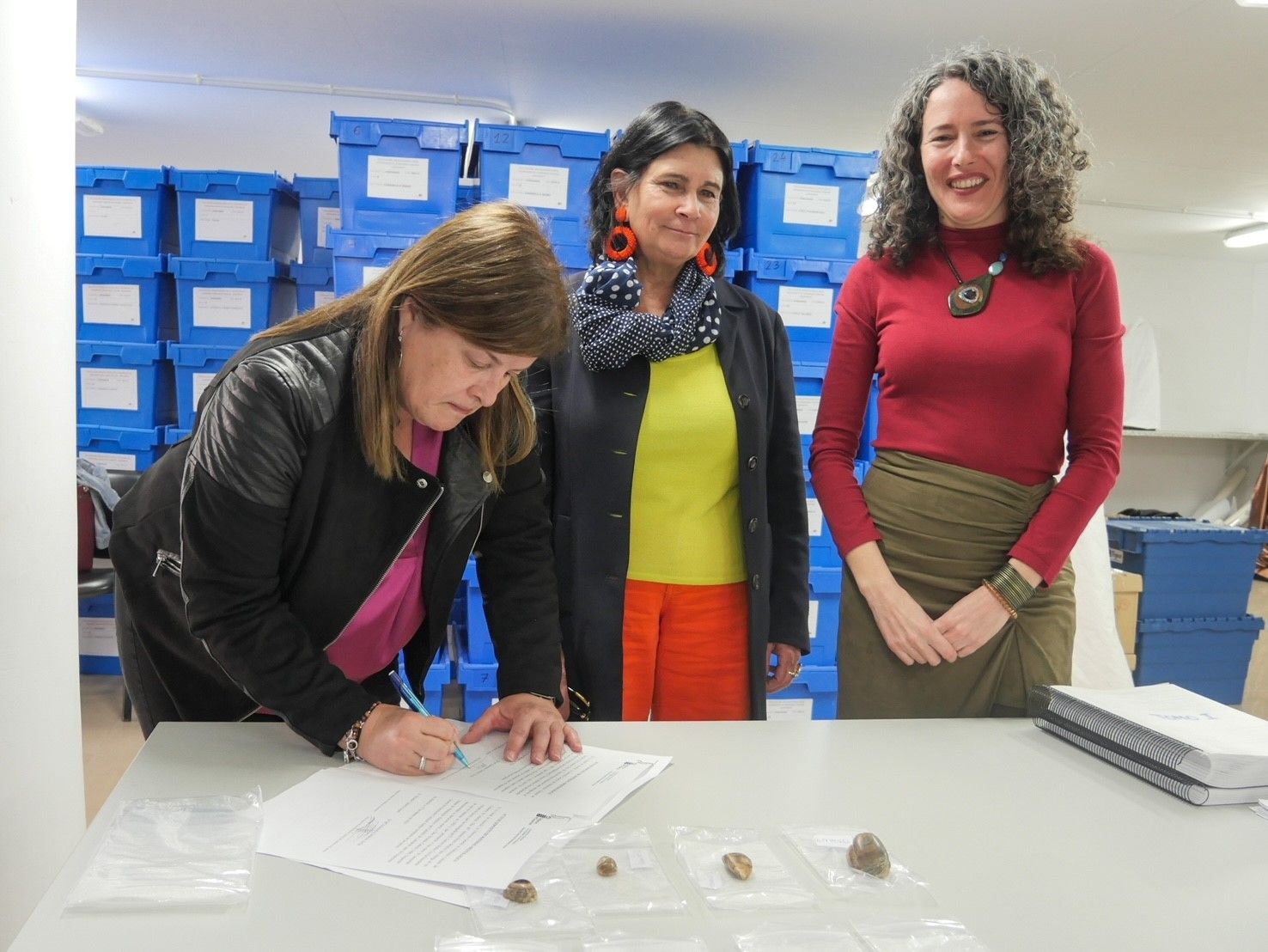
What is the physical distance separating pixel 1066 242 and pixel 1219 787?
0.72 meters

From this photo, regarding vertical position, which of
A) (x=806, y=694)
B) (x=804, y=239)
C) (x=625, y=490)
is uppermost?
(x=804, y=239)

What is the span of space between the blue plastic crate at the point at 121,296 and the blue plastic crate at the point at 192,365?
14cm

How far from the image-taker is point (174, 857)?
78cm

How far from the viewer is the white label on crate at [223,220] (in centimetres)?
322

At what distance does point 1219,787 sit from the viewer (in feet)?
3.24

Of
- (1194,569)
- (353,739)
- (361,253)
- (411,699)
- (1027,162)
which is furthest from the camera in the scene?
(1194,569)

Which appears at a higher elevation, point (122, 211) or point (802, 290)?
point (122, 211)

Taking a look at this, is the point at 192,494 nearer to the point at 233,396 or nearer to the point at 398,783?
the point at 233,396

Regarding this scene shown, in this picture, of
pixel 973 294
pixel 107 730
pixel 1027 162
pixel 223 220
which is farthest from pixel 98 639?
pixel 1027 162

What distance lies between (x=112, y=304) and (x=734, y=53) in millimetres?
2444

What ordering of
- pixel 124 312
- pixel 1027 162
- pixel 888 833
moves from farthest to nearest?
1. pixel 124 312
2. pixel 1027 162
3. pixel 888 833

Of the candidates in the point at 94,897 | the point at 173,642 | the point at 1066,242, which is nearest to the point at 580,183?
the point at 1066,242

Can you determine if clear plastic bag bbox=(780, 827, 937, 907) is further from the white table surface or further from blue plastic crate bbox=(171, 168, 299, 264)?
blue plastic crate bbox=(171, 168, 299, 264)

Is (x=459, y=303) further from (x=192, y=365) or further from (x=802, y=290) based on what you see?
(x=192, y=365)
